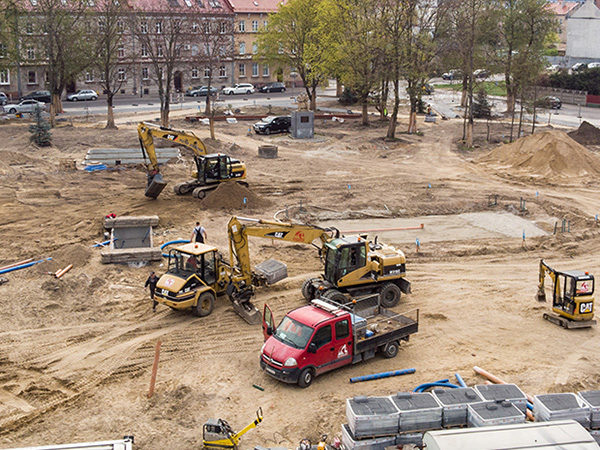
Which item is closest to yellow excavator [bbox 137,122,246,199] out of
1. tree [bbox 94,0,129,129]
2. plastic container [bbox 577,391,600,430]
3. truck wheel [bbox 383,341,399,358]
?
truck wheel [bbox 383,341,399,358]

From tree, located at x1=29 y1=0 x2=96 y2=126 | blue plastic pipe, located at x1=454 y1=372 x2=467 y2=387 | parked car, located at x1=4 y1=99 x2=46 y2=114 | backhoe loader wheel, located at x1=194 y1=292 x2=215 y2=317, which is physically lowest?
blue plastic pipe, located at x1=454 y1=372 x2=467 y2=387

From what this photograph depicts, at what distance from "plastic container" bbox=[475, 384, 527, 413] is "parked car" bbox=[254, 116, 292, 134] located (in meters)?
39.8

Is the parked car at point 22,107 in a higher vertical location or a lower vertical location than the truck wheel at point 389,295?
higher

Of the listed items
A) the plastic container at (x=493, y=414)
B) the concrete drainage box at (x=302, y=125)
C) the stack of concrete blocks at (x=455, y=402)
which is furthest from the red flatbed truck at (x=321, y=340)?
the concrete drainage box at (x=302, y=125)

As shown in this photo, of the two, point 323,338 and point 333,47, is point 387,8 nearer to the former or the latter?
point 333,47

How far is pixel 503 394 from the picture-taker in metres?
15.0

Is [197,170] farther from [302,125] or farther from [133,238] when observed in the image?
[302,125]

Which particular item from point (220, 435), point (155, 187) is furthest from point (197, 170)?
point (220, 435)

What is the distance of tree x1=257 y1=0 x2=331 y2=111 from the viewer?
200 ft

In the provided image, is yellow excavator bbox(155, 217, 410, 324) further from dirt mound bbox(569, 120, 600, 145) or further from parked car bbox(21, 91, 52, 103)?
parked car bbox(21, 91, 52, 103)

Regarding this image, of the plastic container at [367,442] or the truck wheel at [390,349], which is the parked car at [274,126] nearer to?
the truck wheel at [390,349]

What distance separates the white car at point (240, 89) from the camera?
7588 cm

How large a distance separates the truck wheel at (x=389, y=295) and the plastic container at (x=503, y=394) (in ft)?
24.3

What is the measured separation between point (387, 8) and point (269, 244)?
29.2 m
